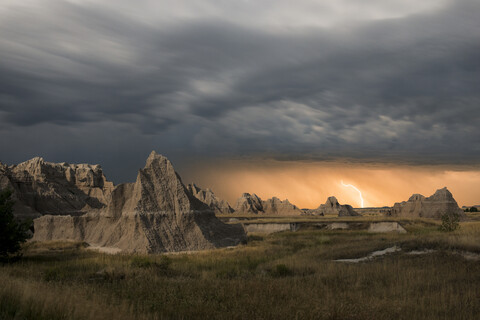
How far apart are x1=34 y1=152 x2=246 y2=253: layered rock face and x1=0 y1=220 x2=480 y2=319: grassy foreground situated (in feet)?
24.6

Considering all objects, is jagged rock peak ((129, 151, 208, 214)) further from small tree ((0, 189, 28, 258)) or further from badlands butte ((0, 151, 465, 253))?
small tree ((0, 189, 28, 258))

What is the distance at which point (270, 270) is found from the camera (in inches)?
752

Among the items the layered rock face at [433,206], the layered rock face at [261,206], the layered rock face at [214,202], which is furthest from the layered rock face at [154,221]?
the layered rock face at [214,202]

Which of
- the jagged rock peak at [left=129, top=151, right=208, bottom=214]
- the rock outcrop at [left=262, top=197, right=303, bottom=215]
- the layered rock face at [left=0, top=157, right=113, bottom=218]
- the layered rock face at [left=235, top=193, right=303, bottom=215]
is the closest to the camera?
the jagged rock peak at [left=129, top=151, right=208, bottom=214]

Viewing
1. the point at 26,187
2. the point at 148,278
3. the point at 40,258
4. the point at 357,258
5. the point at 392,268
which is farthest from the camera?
the point at 26,187

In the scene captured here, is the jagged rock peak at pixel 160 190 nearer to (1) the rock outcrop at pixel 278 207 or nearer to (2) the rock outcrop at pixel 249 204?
(1) the rock outcrop at pixel 278 207

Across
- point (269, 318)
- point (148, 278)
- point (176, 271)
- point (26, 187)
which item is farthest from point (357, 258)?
point (26, 187)

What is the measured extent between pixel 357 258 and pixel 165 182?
1796 cm

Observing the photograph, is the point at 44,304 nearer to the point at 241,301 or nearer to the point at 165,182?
the point at 241,301

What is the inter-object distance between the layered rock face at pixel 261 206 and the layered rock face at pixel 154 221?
96.1 metres

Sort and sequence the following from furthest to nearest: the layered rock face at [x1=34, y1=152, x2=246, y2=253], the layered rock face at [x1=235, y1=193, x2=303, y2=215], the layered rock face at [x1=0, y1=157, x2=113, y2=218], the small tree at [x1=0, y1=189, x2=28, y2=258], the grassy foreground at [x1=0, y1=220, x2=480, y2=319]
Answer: the layered rock face at [x1=235, y1=193, x2=303, y2=215], the layered rock face at [x1=0, y1=157, x2=113, y2=218], the layered rock face at [x1=34, y1=152, x2=246, y2=253], the small tree at [x1=0, y1=189, x2=28, y2=258], the grassy foreground at [x1=0, y1=220, x2=480, y2=319]

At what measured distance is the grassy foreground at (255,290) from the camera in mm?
9898

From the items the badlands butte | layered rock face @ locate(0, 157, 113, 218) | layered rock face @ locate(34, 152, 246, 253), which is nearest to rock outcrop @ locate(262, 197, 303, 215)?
layered rock face @ locate(0, 157, 113, 218)

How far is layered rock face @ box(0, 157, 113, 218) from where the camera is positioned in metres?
65.8
